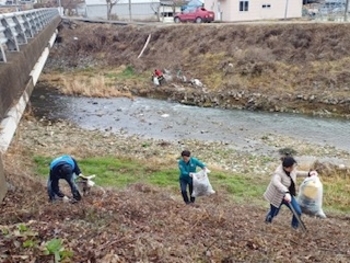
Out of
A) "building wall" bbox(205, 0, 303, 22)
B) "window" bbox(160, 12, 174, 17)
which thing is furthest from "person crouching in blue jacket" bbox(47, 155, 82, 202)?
"window" bbox(160, 12, 174, 17)

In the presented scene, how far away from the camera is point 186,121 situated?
1964 centimetres

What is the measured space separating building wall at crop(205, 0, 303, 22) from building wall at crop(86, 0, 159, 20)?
499 inches

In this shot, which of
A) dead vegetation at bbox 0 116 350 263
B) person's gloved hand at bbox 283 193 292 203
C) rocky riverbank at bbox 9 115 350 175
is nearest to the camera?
dead vegetation at bbox 0 116 350 263

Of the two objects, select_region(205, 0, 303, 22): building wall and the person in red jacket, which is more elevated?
select_region(205, 0, 303, 22): building wall

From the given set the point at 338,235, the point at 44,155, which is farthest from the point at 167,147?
the point at 338,235

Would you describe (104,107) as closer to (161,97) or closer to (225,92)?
Result: (161,97)

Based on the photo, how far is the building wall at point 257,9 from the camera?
36219 mm

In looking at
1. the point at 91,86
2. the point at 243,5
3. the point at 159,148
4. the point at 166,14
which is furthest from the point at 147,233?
the point at 166,14

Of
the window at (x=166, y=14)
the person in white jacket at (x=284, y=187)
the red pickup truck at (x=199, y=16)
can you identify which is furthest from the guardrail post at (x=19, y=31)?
the window at (x=166, y=14)

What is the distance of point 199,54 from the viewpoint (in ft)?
95.7

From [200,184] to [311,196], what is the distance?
208 cm

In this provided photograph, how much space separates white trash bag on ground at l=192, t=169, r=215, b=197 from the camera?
25.9 feet

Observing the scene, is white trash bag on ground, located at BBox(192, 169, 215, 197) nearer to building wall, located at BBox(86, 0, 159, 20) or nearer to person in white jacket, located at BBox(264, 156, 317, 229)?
person in white jacket, located at BBox(264, 156, 317, 229)

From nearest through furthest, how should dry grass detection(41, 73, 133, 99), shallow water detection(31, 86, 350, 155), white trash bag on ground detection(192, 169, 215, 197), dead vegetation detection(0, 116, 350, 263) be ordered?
dead vegetation detection(0, 116, 350, 263) → white trash bag on ground detection(192, 169, 215, 197) → shallow water detection(31, 86, 350, 155) → dry grass detection(41, 73, 133, 99)
